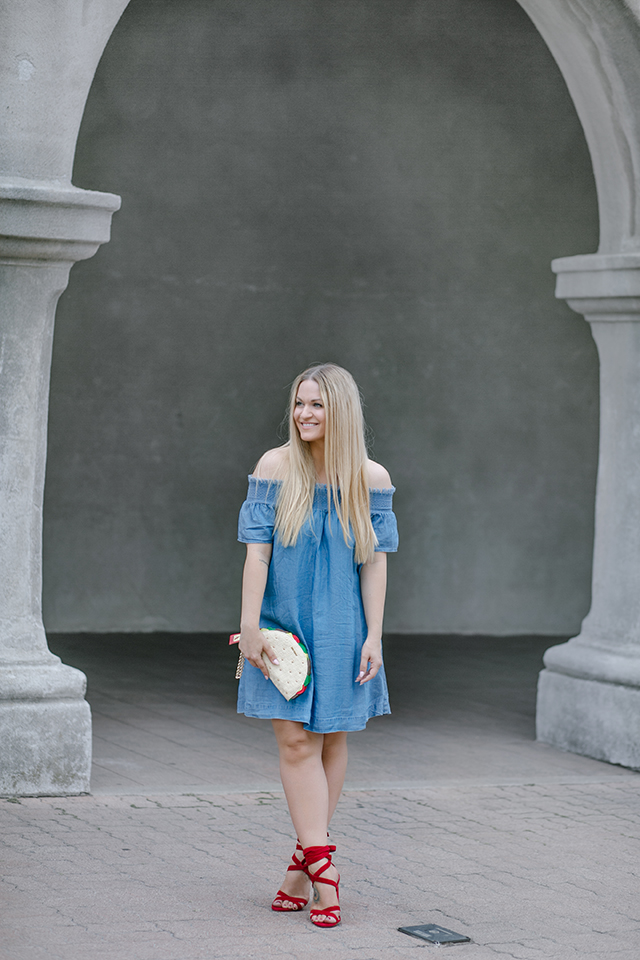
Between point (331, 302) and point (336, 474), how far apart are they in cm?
695

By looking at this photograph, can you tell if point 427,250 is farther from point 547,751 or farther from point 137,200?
point 547,751

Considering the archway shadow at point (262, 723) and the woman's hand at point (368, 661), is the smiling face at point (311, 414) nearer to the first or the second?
the woman's hand at point (368, 661)

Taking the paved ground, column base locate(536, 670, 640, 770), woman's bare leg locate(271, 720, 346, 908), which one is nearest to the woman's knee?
woman's bare leg locate(271, 720, 346, 908)

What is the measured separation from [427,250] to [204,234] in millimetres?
1744

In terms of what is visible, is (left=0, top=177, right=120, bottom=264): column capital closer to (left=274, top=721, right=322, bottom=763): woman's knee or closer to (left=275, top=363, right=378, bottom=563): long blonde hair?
(left=275, top=363, right=378, bottom=563): long blonde hair

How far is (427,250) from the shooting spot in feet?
37.5

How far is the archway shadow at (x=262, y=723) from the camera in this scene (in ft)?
21.8

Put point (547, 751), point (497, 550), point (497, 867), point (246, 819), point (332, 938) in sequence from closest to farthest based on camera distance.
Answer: point (332, 938) < point (497, 867) < point (246, 819) < point (547, 751) < point (497, 550)

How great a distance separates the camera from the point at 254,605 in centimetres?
442

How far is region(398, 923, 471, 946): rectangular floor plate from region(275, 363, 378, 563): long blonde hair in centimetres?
111

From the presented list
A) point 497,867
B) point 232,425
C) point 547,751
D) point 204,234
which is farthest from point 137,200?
point 497,867

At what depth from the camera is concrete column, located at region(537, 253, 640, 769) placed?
7.13 meters

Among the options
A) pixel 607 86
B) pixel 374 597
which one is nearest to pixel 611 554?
pixel 607 86

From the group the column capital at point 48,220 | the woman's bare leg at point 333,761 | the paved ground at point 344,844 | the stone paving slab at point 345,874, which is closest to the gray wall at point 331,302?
the paved ground at point 344,844
